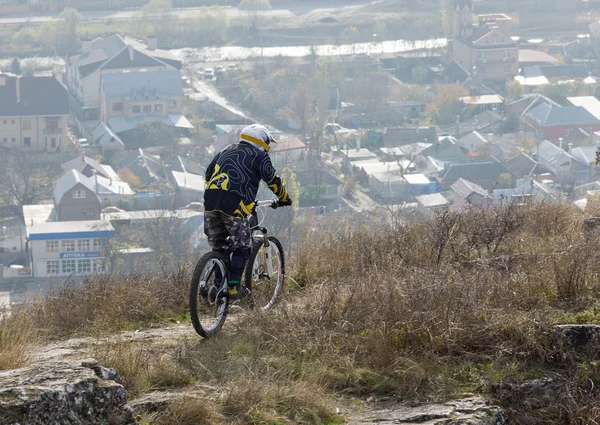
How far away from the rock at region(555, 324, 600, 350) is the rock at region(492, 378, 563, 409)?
8.9 inches

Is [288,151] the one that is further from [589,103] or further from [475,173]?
[589,103]

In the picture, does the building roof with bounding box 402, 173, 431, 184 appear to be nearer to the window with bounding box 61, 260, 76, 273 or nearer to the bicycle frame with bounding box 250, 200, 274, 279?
the window with bounding box 61, 260, 76, 273

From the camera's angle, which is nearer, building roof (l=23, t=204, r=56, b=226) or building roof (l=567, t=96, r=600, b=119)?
building roof (l=23, t=204, r=56, b=226)

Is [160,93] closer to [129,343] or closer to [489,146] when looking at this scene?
[489,146]

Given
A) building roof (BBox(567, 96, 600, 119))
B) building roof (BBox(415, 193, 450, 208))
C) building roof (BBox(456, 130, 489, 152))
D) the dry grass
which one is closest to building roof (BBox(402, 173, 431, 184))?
building roof (BBox(415, 193, 450, 208))

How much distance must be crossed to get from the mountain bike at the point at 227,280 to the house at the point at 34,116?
39942 millimetres

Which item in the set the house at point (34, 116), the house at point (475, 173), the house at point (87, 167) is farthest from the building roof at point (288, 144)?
the house at point (34, 116)

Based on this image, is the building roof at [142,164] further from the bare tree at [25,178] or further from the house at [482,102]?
the house at [482,102]

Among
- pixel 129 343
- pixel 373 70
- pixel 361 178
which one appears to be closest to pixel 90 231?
pixel 361 178

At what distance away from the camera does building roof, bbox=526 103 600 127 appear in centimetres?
4541

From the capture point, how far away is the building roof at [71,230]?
90.4 feet

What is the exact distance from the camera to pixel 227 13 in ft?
232

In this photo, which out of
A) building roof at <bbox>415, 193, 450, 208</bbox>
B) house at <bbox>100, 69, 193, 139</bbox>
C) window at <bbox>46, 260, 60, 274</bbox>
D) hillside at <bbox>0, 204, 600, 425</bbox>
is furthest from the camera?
house at <bbox>100, 69, 193, 139</bbox>

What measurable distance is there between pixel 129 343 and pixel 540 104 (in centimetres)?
4564
